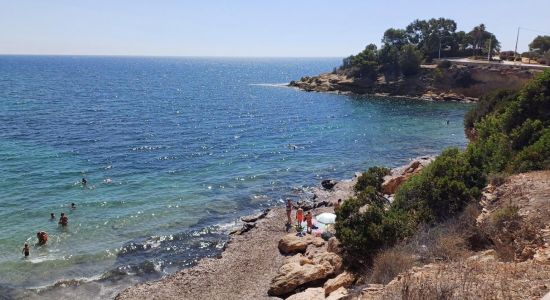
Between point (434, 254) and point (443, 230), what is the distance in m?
2.55

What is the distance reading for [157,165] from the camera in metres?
40.1

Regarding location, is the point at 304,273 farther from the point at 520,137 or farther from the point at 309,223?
the point at 520,137

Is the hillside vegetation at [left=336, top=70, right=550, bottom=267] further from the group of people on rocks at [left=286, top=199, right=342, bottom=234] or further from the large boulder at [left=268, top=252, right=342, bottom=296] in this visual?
the group of people on rocks at [left=286, top=199, right=342, bottom=234]

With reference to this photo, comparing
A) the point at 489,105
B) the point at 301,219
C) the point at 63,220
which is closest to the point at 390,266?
the point at 301,219

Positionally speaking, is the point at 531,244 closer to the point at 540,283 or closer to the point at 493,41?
the point at 540,283

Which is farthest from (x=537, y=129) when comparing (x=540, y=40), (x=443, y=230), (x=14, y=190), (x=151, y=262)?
(x=540, y=40)

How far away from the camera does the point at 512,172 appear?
2031 cm

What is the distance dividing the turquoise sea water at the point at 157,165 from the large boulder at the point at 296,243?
432cm

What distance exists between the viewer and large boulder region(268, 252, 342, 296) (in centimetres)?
1848

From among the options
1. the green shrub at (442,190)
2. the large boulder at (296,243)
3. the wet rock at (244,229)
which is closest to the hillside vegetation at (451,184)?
the green shrub at (442,190)

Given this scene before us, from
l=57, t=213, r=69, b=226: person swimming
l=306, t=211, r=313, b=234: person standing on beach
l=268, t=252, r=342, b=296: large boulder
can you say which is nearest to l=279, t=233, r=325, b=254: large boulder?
l=306, t=211, r=313, b=234: person standing on beach

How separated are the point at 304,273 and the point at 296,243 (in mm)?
5129

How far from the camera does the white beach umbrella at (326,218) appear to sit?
26886 mm

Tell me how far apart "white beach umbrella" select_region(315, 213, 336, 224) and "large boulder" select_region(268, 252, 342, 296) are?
6.98 metres
